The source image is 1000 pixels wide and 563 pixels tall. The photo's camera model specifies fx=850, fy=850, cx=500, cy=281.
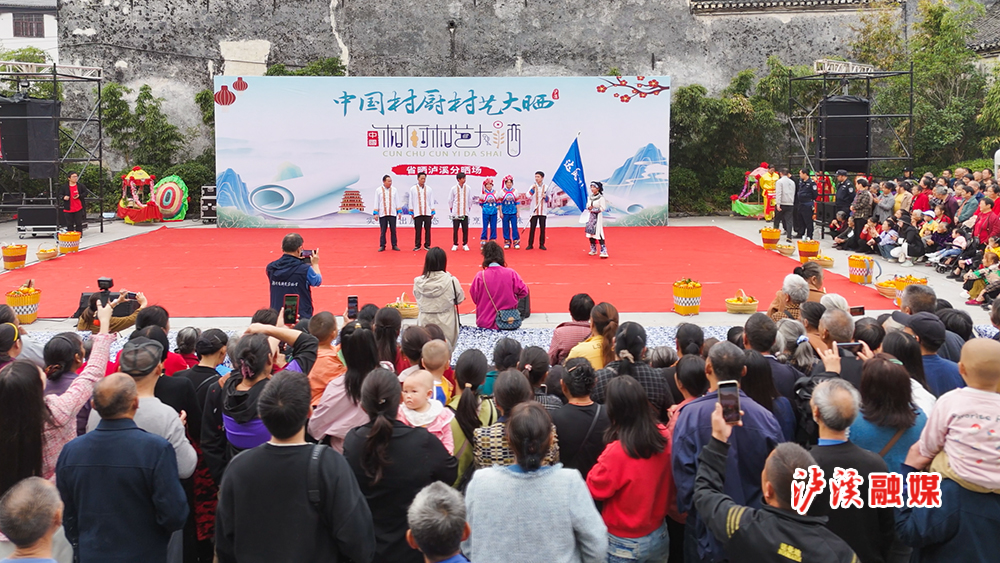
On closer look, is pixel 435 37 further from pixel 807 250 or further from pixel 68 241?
pixel 807 250

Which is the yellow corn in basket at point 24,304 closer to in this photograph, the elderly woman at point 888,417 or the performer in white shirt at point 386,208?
the performer in white shirt at point 386,208

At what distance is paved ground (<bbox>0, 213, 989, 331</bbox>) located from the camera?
8.83 metres

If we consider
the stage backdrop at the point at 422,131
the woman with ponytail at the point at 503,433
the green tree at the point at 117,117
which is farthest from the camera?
the green tree at the point at 117,117

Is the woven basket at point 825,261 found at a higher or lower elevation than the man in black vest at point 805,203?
lower

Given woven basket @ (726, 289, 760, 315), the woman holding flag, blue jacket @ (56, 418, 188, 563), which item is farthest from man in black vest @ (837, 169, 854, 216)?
blue jacket @ (56, 418, 188, 563)

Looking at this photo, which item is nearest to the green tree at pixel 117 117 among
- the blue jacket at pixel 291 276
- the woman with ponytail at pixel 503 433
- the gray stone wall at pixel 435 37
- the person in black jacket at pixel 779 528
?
the gray stone wall at pixel 435 37

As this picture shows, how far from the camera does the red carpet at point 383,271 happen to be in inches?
396

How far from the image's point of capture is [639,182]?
18453mm

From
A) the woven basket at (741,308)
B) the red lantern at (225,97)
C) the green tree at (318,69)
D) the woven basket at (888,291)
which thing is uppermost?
the green tree at (318,69)

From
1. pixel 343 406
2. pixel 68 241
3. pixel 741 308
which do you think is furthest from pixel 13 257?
pixel 343 406

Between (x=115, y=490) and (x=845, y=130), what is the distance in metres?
15.2

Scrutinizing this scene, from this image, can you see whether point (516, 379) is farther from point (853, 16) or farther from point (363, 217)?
point (853, 16)

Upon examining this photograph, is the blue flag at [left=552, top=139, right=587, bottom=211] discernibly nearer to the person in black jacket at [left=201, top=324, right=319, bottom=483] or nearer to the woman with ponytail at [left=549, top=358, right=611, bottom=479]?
the person in black jacket at [left=201, top=324, right=319, bottom=483]

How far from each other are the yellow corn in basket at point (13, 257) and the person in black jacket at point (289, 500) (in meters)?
10.9
